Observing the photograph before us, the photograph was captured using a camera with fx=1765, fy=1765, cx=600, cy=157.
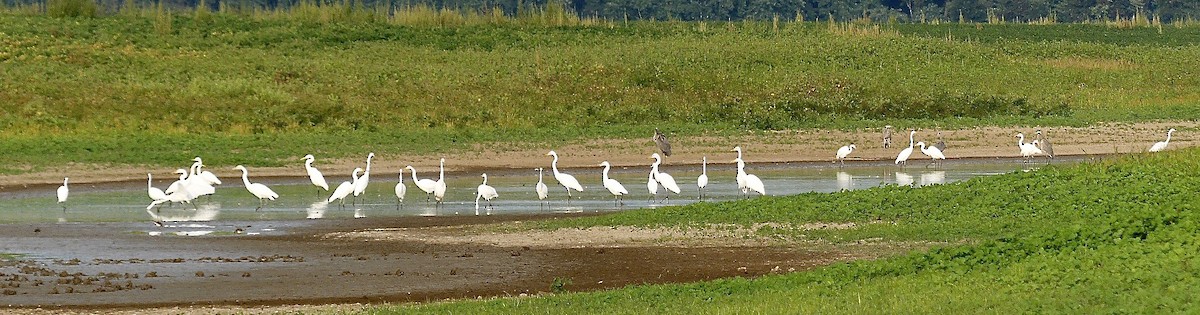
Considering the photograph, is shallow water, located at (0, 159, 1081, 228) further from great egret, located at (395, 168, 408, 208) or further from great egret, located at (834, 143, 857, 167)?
great egret, located at (834, 143, 857, 167)

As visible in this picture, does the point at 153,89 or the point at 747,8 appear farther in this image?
the point at 747,8

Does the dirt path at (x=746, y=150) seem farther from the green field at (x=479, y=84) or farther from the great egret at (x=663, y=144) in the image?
the green field at (x=479, y=84)

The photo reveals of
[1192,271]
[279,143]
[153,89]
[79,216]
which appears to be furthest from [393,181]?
[1192,271]

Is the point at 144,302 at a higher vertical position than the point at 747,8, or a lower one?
lower

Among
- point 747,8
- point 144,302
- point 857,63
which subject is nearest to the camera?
point 144,302

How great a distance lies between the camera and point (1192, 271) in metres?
10.6

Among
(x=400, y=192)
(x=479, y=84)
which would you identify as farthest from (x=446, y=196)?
(x=479, y=84)

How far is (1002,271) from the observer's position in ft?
39.3

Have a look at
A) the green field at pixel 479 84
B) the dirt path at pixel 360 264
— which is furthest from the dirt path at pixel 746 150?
the dirt path at pixel 360 264

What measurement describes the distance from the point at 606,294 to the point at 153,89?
27.3m

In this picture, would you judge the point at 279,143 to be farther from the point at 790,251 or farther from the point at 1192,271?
the point at 1192,271

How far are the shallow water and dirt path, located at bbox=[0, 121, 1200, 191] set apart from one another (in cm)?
86

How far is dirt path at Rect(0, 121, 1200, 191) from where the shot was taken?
30547 mm

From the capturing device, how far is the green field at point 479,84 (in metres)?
35.3
